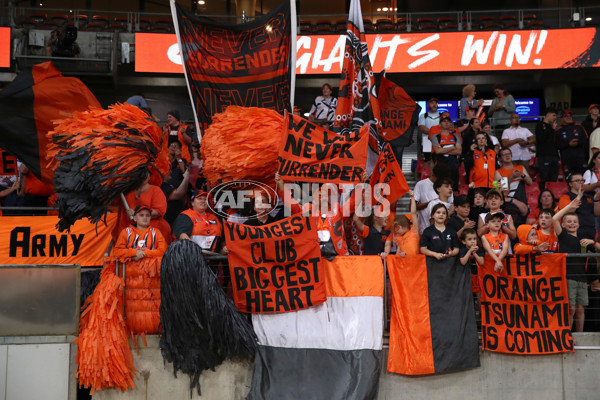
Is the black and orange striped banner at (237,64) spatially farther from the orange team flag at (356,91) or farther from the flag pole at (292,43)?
the orange team flag at (356,91)

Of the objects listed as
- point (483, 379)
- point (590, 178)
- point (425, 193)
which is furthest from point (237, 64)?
point (590, 178)

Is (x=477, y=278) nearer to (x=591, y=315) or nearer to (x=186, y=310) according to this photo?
(x=591, y=315)

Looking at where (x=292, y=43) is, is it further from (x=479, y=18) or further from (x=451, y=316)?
(x=479, y=18)

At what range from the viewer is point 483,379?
7680 millimetres

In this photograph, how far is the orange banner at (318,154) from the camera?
25.2ft

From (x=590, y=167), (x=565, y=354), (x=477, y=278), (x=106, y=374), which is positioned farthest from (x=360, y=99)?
(x=590, y=167)

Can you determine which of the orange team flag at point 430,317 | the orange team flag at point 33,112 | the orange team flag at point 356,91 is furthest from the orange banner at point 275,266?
the orange team flag at point 33,112

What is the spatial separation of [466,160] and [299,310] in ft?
18.4

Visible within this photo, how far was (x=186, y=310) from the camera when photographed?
7398mm

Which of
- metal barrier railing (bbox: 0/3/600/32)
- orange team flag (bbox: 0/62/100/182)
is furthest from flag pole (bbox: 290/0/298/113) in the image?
metal barrier railing (bbox: 0/3/600/32)

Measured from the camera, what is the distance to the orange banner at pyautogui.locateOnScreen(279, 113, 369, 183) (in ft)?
25.2

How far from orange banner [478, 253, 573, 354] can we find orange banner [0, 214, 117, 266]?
4.67 m

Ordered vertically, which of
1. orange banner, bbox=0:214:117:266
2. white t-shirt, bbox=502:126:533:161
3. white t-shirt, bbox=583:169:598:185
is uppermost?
white t-shirt, bbox=502:126:533:161

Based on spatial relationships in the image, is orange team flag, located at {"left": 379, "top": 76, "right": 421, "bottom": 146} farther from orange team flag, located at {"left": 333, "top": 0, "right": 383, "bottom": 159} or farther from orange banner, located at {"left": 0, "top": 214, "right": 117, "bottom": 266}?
orange banner, located at {"left": 0, "top": 214, "right": 117, "bottom": 266}
